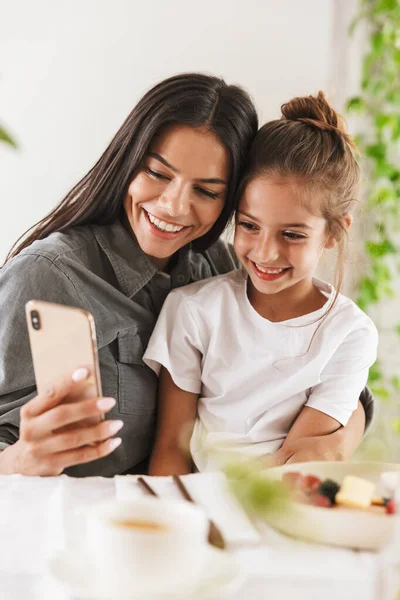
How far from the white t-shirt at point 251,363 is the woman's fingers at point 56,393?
1.45 ft

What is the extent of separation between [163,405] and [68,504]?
570mm

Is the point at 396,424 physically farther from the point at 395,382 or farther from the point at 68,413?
the point at 68,413

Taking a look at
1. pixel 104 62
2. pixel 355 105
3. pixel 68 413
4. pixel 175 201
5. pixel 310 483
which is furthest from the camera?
pixel 355 105

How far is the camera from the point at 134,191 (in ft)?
4.83

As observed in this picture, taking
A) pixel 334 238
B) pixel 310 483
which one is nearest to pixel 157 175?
pixel 334 238

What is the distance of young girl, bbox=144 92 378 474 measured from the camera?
4.81ft

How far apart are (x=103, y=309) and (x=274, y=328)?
0.36 m

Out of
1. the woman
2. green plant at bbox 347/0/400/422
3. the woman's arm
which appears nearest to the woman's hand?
the woman

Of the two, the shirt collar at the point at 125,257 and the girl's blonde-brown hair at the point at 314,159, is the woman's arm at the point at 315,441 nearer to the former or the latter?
the girl's blonde-brown hair at the point at 314,159

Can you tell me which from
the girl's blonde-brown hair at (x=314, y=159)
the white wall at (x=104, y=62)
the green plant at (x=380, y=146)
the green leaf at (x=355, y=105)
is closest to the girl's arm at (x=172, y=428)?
the girl's blonde-brown hair at (x=314, y=159)

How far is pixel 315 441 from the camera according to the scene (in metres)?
1.45

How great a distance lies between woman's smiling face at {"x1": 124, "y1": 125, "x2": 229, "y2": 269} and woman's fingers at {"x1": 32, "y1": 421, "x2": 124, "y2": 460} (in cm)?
52

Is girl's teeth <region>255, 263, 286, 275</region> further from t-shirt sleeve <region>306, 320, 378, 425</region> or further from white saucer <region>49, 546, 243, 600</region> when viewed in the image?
white saucer <region>49, 546, 243, 600</region>

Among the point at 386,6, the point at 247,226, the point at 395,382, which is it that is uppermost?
the point at 386,6
